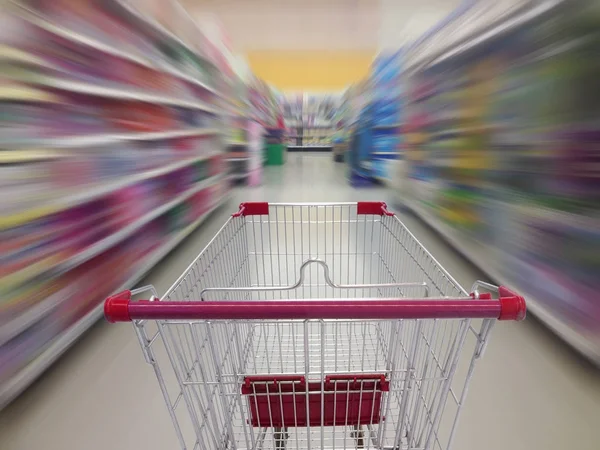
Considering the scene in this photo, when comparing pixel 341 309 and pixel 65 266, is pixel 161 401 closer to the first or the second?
pixel 65 266

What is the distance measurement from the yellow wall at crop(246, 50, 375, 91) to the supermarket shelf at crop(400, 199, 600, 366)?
6.55 m

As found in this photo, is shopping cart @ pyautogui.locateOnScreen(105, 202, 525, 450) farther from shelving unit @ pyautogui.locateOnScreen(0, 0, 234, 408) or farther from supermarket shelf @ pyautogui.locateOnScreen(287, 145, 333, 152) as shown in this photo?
supermarket shelf @ pyautogui.locateOnScreen(287, 145, 333, 152)

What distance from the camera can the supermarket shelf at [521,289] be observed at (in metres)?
1.35

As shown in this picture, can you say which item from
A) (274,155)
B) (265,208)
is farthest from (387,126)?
(274,155)

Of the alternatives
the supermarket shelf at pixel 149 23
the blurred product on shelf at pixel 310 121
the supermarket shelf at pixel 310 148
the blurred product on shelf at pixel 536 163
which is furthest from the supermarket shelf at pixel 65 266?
the supermarket shelf at pixel 310 148

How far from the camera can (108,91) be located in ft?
5.62

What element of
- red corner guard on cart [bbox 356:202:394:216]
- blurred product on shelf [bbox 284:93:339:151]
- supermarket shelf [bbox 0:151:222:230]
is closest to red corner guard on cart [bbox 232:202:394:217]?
red corner guard on cart [bbox 356:202:394:216]

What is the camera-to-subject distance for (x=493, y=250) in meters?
1.91

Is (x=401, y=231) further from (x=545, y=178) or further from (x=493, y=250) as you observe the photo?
(x=493, y=250)

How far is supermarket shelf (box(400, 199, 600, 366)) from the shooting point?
135 centimetres

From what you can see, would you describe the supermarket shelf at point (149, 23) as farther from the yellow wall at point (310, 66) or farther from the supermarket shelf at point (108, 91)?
the yellow wall at point (310, 66)

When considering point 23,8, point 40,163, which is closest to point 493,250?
point 40,163

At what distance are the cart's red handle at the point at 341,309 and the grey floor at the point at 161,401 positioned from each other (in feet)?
2.58

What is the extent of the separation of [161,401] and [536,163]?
1.82m
